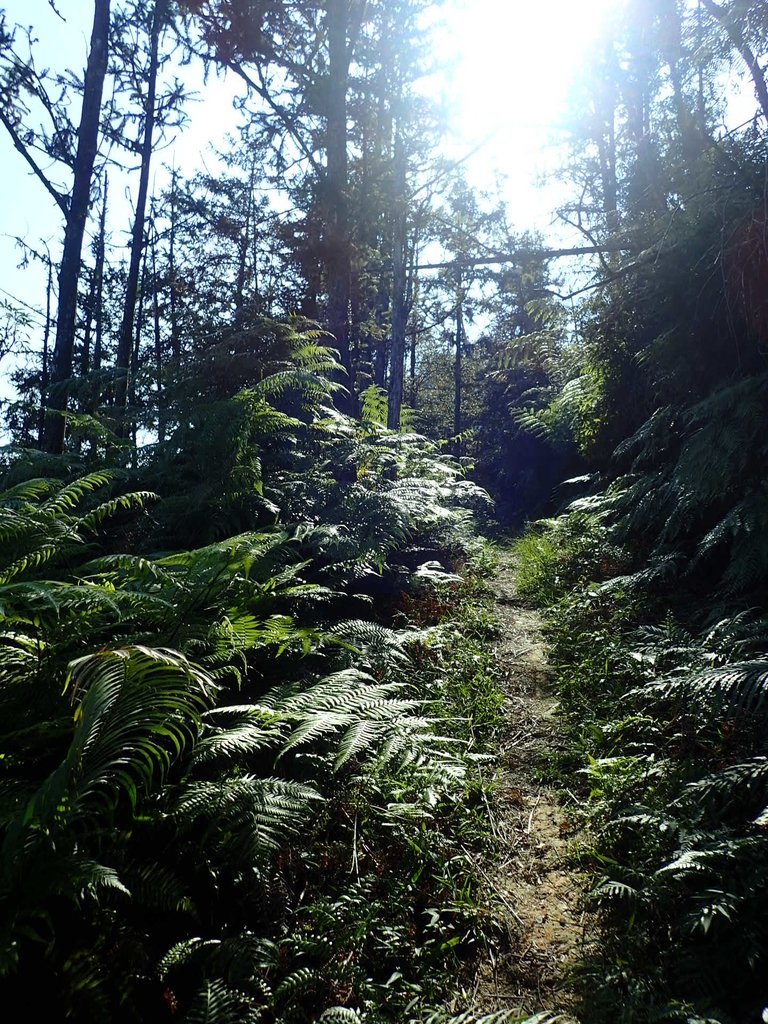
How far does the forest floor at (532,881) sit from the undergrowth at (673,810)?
8 cm

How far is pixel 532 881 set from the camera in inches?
92.7

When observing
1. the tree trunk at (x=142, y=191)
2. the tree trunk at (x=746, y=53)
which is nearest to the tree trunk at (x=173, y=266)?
the tree trunk at (x=142, y=191)

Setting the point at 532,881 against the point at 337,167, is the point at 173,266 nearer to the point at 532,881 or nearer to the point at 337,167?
the point at 337,167

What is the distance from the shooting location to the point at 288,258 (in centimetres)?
974

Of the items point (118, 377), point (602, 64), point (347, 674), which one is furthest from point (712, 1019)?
point (602, 64)

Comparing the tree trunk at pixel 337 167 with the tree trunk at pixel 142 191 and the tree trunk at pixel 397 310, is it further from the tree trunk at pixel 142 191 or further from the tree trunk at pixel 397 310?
the tree trunk at pixel 142 191

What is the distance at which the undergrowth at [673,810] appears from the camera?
1.71 m

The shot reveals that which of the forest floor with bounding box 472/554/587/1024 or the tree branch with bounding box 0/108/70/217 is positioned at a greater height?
the tree branch with bounding box 0/108/70/217

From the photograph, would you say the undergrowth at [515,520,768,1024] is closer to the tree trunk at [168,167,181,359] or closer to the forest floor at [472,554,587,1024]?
the forest floor at [472,554,587,1024]

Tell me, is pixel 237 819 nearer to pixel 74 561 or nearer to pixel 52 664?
pixel 52 664

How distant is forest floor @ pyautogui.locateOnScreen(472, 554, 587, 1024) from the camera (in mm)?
1877

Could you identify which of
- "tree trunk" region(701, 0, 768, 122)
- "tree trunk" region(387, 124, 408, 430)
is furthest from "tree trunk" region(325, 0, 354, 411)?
"tree trunk" region(701, 0, 768, 122)

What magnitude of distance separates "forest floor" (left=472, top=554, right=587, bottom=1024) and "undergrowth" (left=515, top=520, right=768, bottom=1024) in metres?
0.08

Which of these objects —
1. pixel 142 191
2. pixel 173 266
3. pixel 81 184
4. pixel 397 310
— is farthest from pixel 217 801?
pixel 173 266
